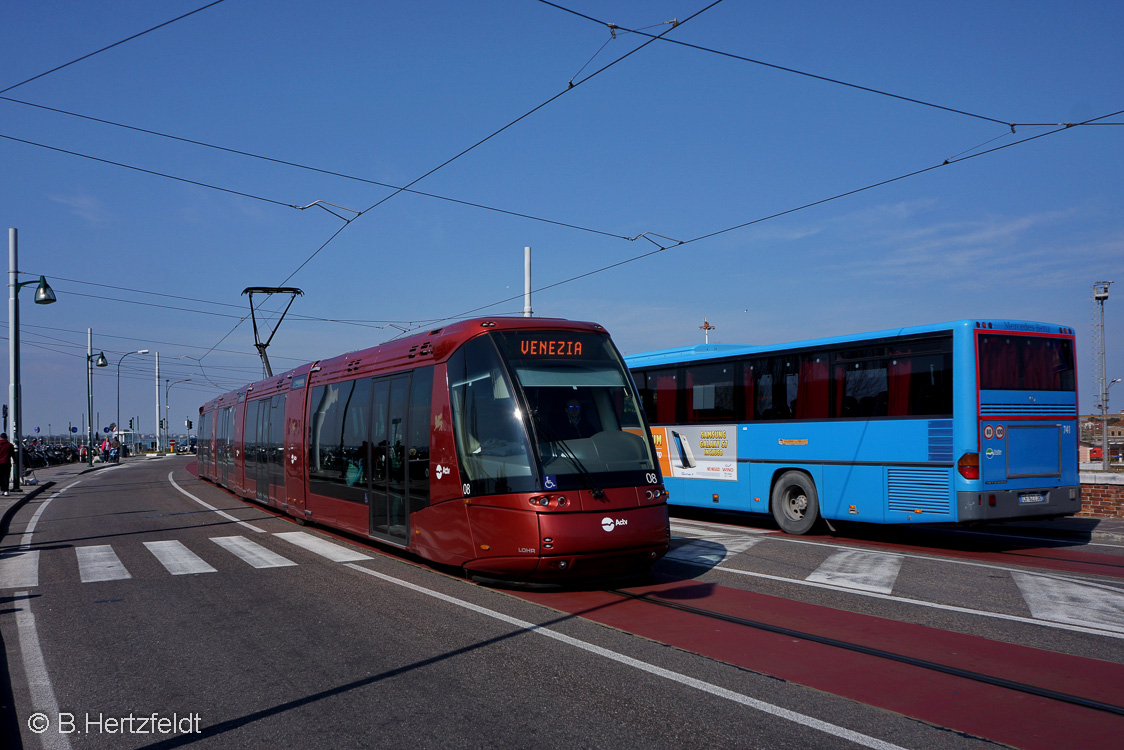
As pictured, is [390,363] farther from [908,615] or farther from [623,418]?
[908,615]

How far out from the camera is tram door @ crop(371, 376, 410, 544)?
34.4 feet

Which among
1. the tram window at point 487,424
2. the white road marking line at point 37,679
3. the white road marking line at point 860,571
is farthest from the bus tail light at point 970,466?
the white road marking line at point 37,679

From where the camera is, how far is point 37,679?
5.74 m

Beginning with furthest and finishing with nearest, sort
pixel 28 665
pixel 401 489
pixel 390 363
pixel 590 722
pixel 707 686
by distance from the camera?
pixel 390 363 → pixel 401 489 → pixel 28 665 → pixel 707 686 → pixel 590 722

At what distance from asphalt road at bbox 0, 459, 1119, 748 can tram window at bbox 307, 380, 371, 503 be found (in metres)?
2.32

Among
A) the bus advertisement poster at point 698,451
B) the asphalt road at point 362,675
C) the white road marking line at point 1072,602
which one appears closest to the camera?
the asphalt road at point 362,675

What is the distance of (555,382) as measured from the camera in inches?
346

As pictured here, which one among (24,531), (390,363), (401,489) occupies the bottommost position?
(24,531)

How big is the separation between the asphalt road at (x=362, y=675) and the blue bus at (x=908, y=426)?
386cm

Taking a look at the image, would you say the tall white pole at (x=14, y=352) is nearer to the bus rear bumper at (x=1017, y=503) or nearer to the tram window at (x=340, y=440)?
the tram window at (x=340, y=440)

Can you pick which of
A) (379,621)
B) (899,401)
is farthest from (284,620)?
(899,401)

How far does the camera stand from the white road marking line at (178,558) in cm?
1020

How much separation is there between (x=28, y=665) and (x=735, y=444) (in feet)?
37.1

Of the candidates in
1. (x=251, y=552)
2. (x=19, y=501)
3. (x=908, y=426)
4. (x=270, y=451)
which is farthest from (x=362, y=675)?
(x=19, y=501)
